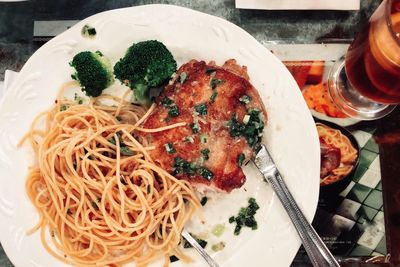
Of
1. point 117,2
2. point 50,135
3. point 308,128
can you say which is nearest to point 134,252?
point 50,135

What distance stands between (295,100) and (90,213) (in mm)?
1195

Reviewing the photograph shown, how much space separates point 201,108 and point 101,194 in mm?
679

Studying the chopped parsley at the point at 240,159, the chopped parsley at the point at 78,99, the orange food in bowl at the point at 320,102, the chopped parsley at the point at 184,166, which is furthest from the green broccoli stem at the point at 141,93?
the orange food in bowl at the point at 320,102

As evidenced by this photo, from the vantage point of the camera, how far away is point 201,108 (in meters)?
2.50

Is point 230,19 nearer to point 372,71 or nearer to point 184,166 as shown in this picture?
point 372,71

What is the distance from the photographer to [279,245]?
2627 mm

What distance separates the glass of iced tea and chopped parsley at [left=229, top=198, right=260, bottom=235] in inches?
30.5

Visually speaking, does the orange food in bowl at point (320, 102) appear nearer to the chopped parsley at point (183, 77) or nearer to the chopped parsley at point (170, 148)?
the chopped parsley at point (183, 77)

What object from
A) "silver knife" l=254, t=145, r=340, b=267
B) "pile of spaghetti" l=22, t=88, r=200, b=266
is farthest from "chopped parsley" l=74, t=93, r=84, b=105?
"silver knife" l=254, t=145, r=340, b=267

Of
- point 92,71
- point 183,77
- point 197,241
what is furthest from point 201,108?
point 197,241

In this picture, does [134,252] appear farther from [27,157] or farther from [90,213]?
[27,157]

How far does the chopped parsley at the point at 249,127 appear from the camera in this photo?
2.50m

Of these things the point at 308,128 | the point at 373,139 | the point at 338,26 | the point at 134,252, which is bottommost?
the point at 134,252

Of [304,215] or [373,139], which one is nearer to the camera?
[304,215]
